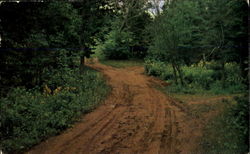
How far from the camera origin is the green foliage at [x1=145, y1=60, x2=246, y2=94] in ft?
38.9

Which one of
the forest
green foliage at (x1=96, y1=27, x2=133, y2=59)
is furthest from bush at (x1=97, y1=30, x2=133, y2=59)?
the forest

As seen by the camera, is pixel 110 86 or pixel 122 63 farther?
pixel 122 63

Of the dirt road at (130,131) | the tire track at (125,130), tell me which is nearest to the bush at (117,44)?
the tire track at (125,130)

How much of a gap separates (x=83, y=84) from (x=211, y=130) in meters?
6.15

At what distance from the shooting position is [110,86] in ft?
39.8

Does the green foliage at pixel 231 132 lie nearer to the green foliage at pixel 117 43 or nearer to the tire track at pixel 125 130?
the tire track at pixel 125 130

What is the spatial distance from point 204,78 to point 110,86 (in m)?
5.49

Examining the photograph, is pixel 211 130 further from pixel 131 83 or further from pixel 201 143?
pixel 131 83

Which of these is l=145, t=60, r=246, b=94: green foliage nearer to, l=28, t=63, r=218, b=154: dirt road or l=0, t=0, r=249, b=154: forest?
l=0, t=0, r=249, b=154: forest

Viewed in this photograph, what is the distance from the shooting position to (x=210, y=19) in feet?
36.7

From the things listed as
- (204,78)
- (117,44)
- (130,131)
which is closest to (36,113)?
(130,131)

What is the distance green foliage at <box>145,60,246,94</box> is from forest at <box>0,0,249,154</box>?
6cm

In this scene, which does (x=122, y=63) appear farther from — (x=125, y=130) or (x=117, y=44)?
(x=125, y=130)

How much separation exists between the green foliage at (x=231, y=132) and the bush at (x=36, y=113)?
3859mm
